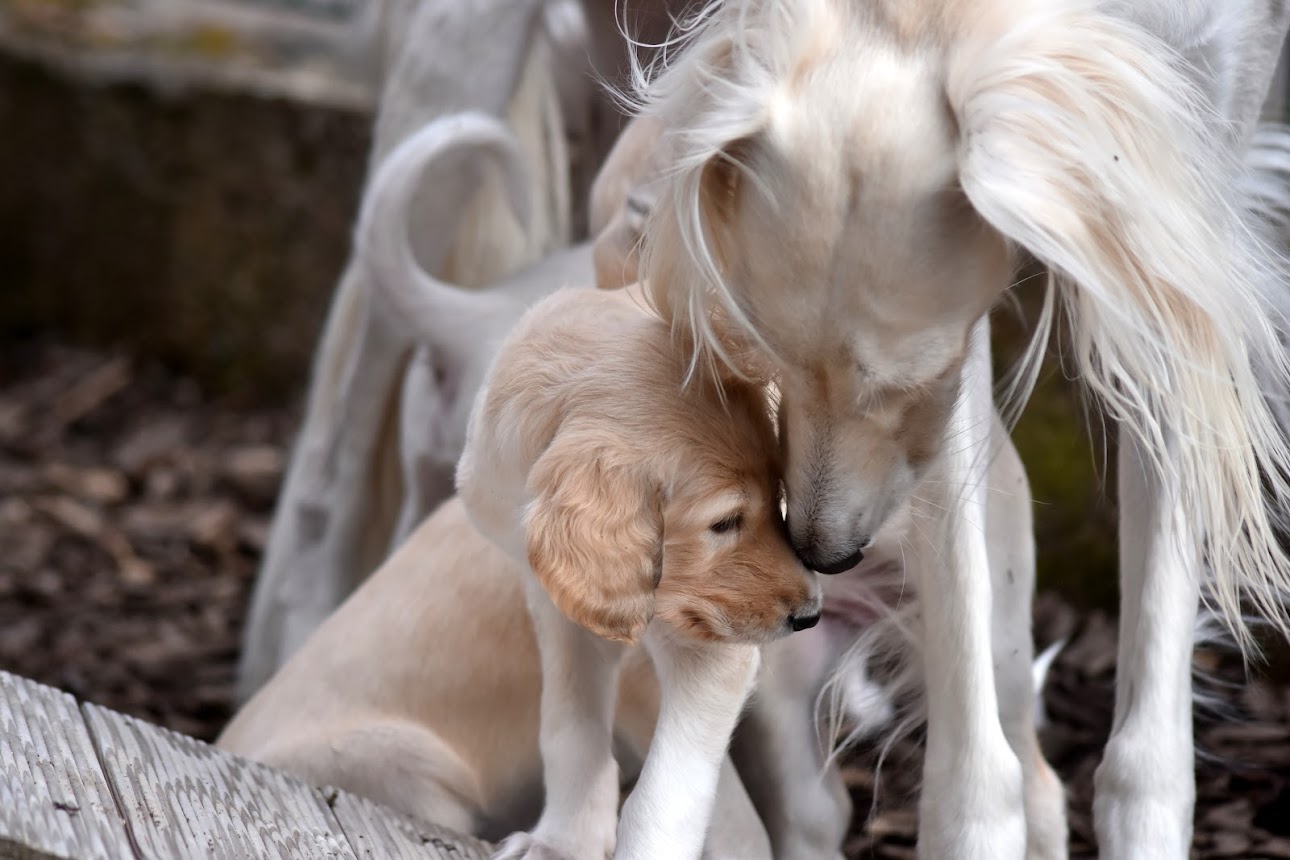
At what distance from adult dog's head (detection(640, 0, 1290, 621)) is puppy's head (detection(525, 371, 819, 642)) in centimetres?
5

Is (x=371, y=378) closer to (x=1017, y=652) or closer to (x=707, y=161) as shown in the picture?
(x=1017, y=652)

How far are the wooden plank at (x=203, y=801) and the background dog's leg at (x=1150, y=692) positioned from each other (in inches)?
40.1

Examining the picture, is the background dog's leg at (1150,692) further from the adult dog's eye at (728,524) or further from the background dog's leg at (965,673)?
the adult dog's eye at (728,524)

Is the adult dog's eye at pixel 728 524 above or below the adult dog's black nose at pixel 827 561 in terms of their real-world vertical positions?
above

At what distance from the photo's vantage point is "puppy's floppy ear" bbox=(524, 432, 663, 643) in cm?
165

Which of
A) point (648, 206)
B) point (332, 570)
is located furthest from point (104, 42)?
point (648, 206)

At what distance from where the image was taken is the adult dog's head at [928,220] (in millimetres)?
1641

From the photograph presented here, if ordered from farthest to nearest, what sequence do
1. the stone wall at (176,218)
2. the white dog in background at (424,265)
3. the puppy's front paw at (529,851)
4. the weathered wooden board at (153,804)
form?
the stone wall at (176,218) < the white dog in background at (424,265) < the puppy's front paw at (529,851) < the weathered wooden board at (153,804)

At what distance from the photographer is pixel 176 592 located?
4.43 metres

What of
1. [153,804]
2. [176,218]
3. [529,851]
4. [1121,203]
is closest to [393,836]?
[529,851]

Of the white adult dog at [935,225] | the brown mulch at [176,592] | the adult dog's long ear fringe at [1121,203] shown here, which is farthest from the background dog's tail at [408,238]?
the adult dog's long ear fringe at [1121,203]

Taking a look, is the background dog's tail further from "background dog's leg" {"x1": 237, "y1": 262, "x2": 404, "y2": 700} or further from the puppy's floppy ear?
the puppy's floppy ear

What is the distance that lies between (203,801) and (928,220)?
1.12m

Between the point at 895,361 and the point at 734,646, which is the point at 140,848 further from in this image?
the point at 895,361
